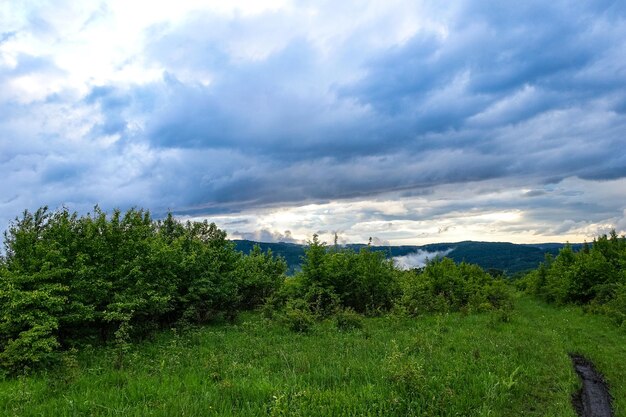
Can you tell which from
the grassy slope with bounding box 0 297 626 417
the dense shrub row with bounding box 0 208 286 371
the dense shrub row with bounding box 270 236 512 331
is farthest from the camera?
the dense shrub row with bounding box 270 236 512 331

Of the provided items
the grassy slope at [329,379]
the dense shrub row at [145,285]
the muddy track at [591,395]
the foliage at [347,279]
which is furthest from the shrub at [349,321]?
the muddy track at [591,395]

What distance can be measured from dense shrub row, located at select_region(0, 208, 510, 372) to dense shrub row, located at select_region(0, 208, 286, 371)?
0.05 meters

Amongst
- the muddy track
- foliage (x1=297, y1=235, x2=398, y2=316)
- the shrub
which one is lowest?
the muddy track

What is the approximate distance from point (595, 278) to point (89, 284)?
44.3 meters

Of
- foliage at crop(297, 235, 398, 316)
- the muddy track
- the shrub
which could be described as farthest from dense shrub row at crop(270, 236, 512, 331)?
the muddy track

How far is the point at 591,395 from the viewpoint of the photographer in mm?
13086

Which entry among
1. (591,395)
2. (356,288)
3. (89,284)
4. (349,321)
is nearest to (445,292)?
(356,288)

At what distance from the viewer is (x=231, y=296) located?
1168 inches

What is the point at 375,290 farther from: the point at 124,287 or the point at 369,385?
the point at 369,385

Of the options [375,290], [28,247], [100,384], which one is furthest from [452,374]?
[375,290]

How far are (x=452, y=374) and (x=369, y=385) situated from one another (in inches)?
125

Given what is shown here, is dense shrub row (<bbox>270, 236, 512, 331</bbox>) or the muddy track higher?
dense shrub row (<bbox>270, 236, 512, 331</bbox>)

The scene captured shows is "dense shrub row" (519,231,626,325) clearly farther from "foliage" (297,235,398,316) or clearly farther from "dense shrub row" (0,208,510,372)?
"foliage" (297,235,398,316)

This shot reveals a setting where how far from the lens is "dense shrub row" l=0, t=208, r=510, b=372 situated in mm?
15555
